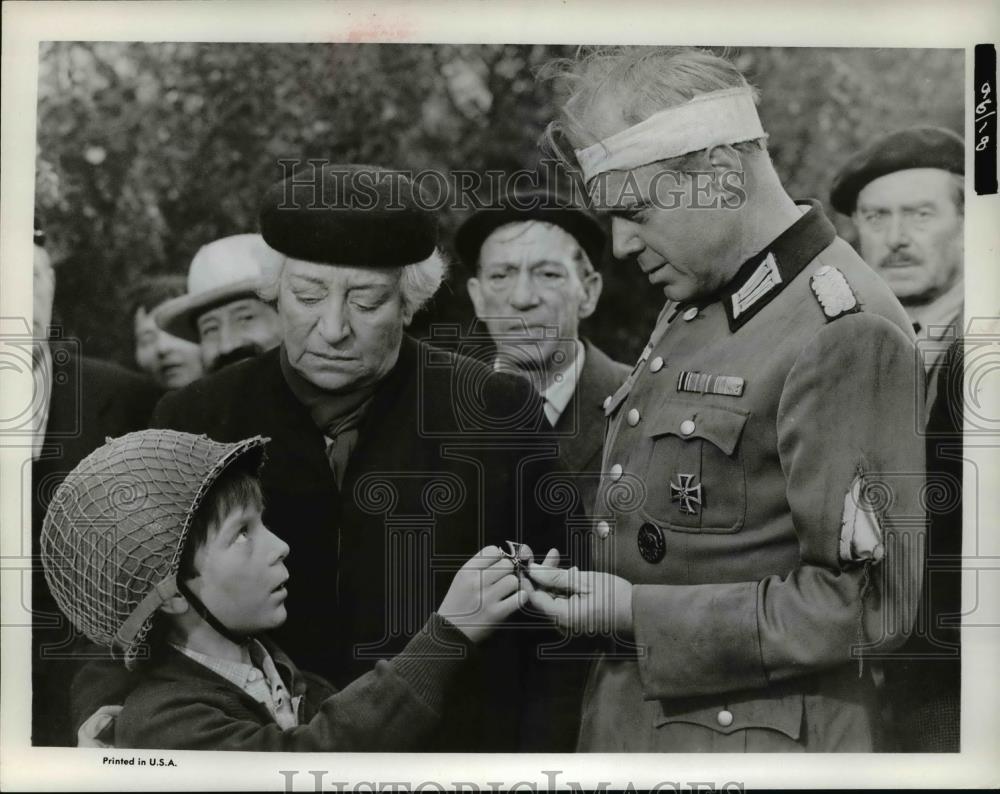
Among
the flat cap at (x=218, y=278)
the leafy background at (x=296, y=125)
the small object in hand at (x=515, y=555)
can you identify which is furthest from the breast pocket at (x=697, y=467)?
the flat cap at (x=218, y=278)

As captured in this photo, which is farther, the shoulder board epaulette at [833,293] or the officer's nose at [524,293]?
the officer's nose at [524,293]

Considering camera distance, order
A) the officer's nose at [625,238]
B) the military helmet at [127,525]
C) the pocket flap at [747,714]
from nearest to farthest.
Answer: the military helmet at [127,525]
the pocket flap at [747,714]
the officer's nose at [625,238]

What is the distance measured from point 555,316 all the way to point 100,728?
2.09 m

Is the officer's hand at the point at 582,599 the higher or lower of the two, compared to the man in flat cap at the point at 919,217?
lower

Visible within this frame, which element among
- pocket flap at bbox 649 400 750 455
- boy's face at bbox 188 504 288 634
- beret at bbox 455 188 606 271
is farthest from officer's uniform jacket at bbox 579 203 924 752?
boy's face at bbox 188 504 288 634

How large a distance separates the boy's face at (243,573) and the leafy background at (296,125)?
72 cm

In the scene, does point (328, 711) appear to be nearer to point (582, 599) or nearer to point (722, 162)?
point (582, 599)

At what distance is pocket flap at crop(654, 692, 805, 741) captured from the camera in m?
3.39

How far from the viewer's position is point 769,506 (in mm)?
3312

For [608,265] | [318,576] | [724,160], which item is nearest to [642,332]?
[608,265]

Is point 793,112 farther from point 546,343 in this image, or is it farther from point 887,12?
point 546,343

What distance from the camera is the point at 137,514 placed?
3289 mm

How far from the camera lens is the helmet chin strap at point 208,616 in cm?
334

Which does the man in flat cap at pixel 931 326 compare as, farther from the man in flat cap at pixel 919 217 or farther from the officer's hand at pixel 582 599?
the officer's hand at pixel 582 599
